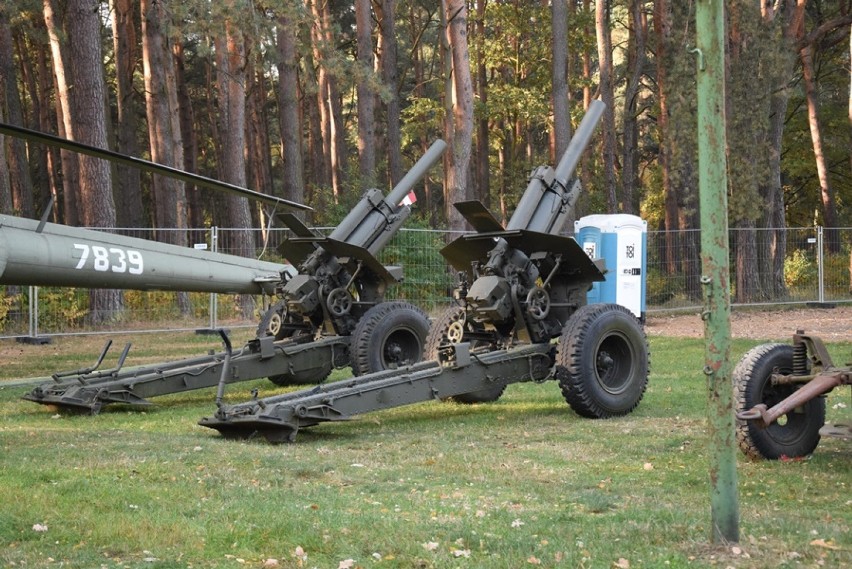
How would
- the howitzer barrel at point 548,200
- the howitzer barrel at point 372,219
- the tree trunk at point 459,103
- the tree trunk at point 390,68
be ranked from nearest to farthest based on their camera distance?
1. the howitzer barrel at point 548,200
2. the howitzer barrel at point 372,219
3. the tree trunk at point 459,103
4. the tree trunk at point 390,68

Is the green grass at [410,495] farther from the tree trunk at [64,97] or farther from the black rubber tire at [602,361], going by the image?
the tree trunk at [64,97]

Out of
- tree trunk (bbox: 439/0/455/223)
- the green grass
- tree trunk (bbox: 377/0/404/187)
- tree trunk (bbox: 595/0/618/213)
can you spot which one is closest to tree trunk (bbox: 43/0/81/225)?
tree trunk (bbox: 439/0/455/223)

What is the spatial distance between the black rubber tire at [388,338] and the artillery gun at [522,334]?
76 centimetres

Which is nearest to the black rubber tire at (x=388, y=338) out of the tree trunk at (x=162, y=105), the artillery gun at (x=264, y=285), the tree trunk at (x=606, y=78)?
the artillery gun at (x=264, y=285)

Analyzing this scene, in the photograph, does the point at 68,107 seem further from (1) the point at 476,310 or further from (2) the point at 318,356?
(1) the point at 476,310

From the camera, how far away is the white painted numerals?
37.2 feet

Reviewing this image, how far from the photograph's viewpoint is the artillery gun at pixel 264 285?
1091cm

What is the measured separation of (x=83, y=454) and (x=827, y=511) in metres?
5.02

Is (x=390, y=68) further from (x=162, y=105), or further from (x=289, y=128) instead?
(x=162, y=105)

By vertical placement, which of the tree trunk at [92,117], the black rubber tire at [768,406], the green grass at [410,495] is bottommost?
the green grass at [410,495]

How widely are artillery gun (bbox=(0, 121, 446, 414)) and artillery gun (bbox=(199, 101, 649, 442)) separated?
104 centimetres

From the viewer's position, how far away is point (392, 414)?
36.3ft

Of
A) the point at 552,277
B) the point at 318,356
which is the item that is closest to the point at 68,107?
the point at 318,356

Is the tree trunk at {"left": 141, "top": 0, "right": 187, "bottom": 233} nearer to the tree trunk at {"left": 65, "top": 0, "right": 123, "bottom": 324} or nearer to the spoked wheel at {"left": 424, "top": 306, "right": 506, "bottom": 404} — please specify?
the tree trunk at {"left": 65, "top": 0, "right": 123, "bottom": 324}
